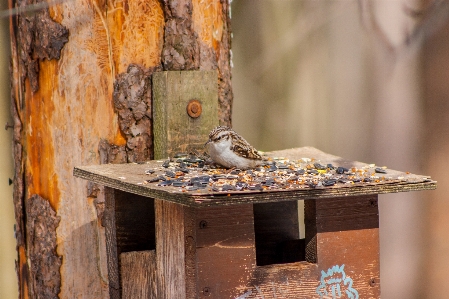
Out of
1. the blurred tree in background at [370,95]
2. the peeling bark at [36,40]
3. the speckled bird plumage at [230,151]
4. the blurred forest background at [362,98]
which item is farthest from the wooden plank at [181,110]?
the blurred tree in background at [370,95]

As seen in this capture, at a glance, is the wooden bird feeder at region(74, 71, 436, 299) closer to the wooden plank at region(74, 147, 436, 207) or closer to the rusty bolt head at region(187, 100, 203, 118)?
the wooden plank at region(74, 147, 436, 207)

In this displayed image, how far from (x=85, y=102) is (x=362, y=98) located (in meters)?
2.99

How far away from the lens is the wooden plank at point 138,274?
276 cm

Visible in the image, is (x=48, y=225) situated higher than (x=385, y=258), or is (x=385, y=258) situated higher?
(x=48, y=225)

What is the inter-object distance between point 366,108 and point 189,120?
263 centimetres

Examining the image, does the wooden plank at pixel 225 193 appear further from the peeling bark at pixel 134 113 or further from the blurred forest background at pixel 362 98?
the blurred forest background at pixel 362 98

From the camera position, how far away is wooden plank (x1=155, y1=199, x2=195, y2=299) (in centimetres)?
241

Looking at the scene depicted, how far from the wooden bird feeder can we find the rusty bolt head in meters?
0.34

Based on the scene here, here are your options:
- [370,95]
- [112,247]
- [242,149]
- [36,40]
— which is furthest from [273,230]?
[370,95]

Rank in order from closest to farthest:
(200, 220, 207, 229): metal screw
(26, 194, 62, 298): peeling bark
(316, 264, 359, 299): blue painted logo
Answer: (200, 220, 207, 229): metal screw → (316, 264, 359, 299): blue painted logo → (26, 194, 62, 298): peeling bark

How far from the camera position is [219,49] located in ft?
11.4

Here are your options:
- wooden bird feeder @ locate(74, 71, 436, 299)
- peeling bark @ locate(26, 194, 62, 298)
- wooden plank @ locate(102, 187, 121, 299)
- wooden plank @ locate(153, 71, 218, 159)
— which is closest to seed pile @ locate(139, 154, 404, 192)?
wooden bird feeder @ locate(74, 71, 436, 299)

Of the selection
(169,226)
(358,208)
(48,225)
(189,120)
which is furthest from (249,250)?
(48,225)

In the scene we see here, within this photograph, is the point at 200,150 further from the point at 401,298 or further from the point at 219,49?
the point at 401,298
